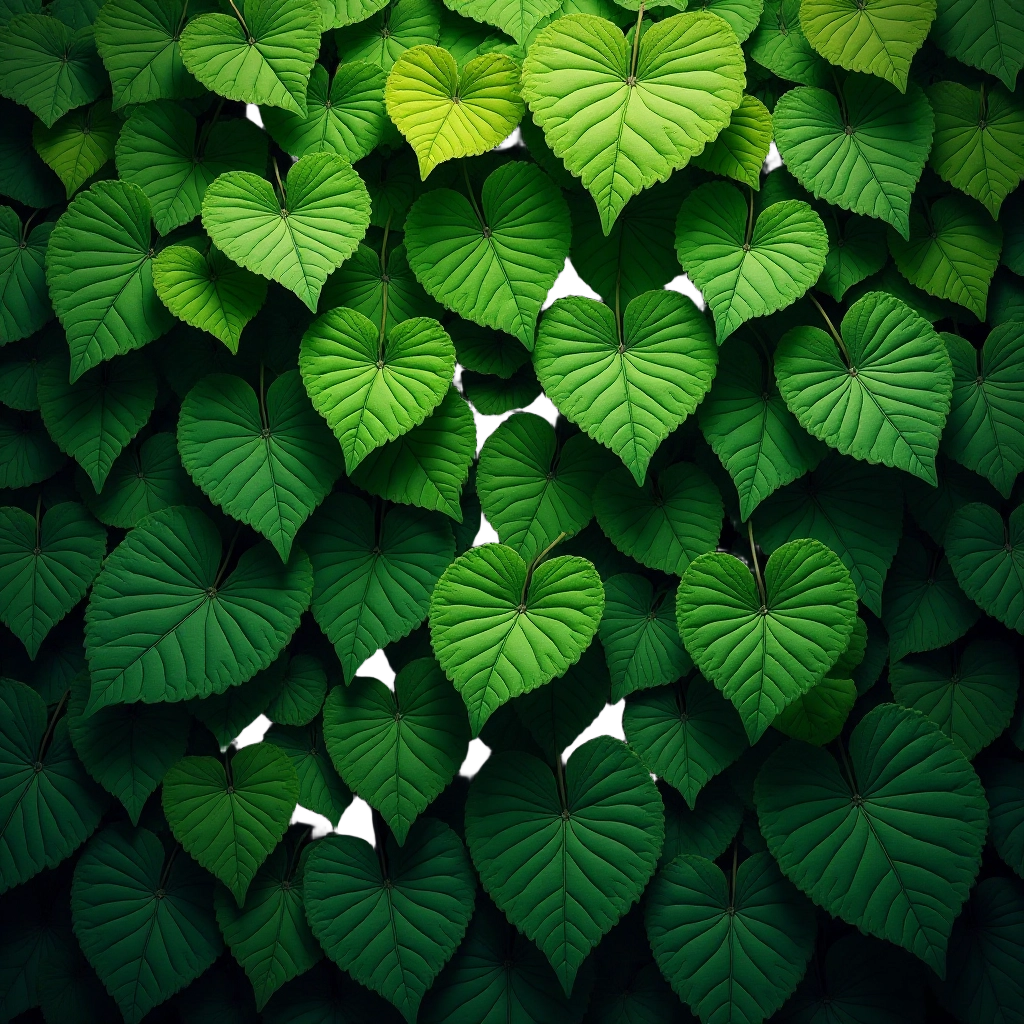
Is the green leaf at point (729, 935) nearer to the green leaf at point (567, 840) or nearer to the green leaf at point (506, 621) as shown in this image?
the green leaf at point (567, 840)

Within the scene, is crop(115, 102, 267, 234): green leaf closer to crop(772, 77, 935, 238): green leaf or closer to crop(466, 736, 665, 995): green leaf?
crop(772, 77, 935, 238): green leaf

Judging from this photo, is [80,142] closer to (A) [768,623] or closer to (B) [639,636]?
(B) [639,636]

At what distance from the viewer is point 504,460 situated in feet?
3.80

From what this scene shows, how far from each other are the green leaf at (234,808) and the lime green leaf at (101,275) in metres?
0.56

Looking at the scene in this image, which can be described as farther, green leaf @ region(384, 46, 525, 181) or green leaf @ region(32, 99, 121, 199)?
green leaf @ region(32, 99, 121, 199)

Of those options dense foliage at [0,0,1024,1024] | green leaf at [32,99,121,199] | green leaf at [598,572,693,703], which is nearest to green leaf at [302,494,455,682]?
dense foliage at [0,0,1024,1024]

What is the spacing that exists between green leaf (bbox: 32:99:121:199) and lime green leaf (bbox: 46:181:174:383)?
0.26 feet

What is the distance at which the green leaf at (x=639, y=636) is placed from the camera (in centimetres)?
114

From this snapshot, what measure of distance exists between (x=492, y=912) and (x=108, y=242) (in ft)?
3.42

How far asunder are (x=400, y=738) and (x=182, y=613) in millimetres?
329

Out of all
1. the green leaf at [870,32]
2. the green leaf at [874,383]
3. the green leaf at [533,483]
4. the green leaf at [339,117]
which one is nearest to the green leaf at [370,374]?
the green leaf at [533,483]

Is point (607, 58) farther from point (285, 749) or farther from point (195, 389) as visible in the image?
A: point (285, 749)

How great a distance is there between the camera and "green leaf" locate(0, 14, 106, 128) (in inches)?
46.0

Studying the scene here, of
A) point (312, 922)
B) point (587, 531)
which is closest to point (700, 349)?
point (587, 531)
